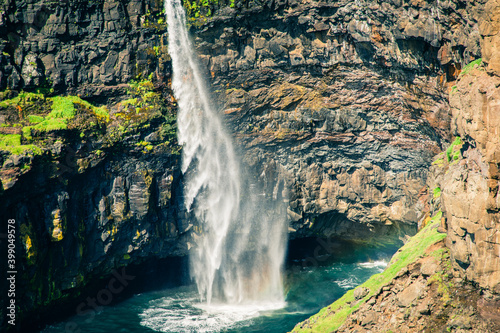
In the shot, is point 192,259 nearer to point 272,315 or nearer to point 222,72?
point 272,315

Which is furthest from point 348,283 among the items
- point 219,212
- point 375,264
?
point 219,212

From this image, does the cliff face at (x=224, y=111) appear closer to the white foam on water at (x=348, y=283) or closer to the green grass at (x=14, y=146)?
the green grass at (x=14, y=146)

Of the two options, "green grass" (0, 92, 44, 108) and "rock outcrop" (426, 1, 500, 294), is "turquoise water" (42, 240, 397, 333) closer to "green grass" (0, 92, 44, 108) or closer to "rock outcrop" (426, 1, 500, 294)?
"rock outcrop" (426, 1, 500, 294)

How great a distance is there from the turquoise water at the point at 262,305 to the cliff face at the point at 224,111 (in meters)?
3.77

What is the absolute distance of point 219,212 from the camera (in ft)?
150

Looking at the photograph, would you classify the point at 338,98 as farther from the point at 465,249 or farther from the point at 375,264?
the point at 465,249

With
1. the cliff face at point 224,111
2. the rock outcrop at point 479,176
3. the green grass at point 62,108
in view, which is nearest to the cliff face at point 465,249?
the rock outcrop at point 479,176

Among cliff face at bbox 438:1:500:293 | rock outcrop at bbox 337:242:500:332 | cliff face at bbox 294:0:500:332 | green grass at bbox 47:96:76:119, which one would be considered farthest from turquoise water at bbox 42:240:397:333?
cliff face at bbox 438:1:500:293

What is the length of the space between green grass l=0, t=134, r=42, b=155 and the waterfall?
12.1 metres

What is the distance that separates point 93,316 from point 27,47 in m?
22.3

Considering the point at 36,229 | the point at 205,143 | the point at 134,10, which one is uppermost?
the point at 134,10

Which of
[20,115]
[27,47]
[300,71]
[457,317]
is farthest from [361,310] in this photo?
[27,47]

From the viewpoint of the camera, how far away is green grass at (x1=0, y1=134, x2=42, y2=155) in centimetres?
3453

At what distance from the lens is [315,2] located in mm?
38688
